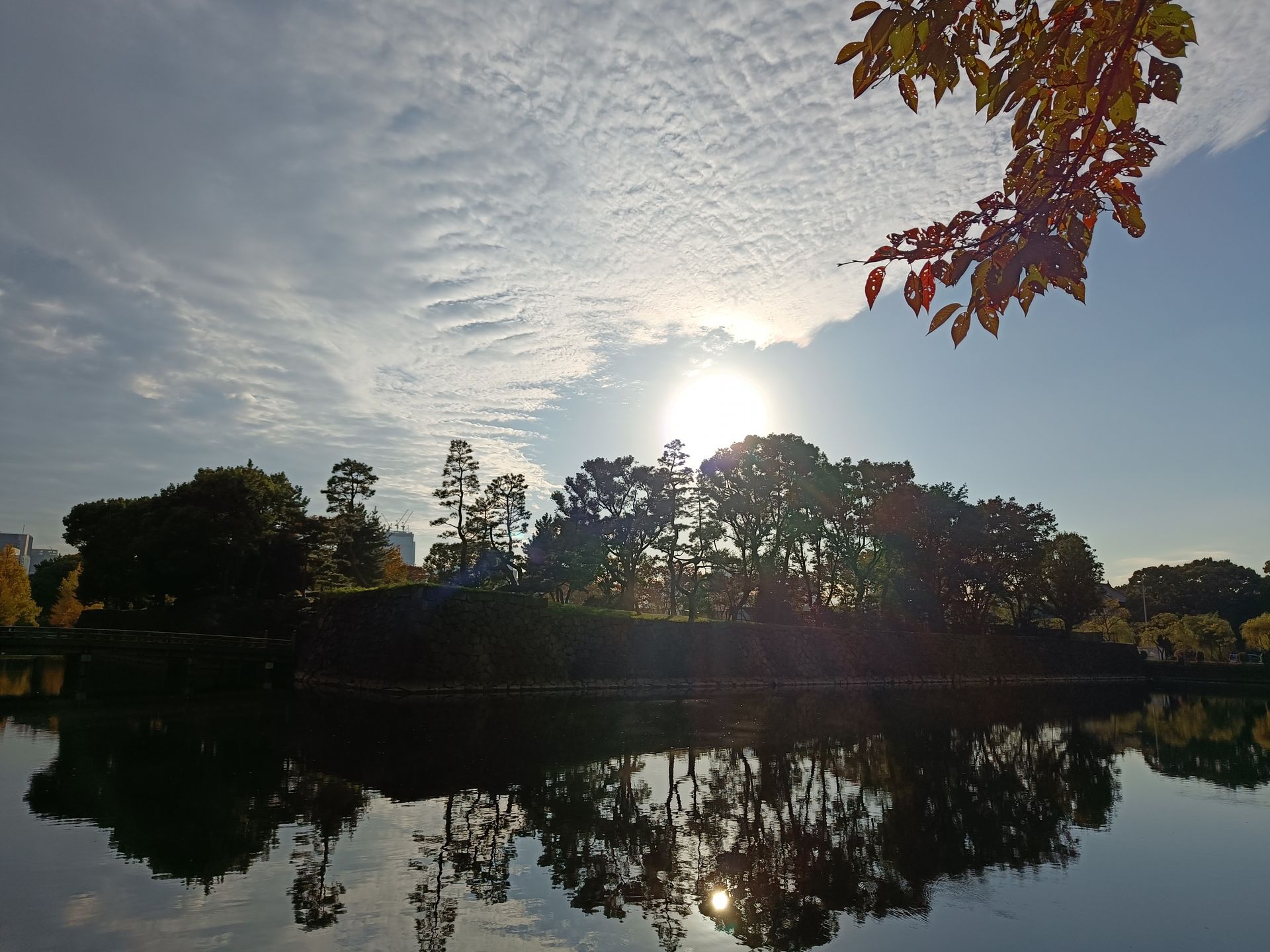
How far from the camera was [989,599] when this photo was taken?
50.0 m

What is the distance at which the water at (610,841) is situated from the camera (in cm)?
568

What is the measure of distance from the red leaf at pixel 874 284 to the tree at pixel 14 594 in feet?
205

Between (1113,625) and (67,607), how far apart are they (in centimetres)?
8467

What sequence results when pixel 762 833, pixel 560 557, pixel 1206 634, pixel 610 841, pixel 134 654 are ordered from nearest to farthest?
pixel 610 841
pixel 762 833
pixel 134 654
pixel 560 557
pixel 1206 634

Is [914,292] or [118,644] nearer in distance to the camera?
[914,292]

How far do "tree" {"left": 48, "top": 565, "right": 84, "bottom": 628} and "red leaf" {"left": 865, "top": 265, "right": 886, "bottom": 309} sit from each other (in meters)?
68.0

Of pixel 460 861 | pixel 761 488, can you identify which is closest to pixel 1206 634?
pixel 761 488

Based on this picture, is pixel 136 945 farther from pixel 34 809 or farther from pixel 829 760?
pixel 829 760

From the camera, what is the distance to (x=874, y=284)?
2.91 metres

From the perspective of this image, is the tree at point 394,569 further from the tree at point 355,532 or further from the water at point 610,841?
the water at point 610,841

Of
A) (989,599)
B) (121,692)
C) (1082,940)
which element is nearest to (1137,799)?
(1082,940)

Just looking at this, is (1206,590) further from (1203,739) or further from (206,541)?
(206,541)

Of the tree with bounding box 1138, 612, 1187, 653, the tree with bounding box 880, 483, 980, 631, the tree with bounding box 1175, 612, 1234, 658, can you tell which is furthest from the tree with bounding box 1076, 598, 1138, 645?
the tree with bounding box 880, 483, 980, 631

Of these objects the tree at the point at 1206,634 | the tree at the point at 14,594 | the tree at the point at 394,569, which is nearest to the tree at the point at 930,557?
the tree at the point at 1206,634
